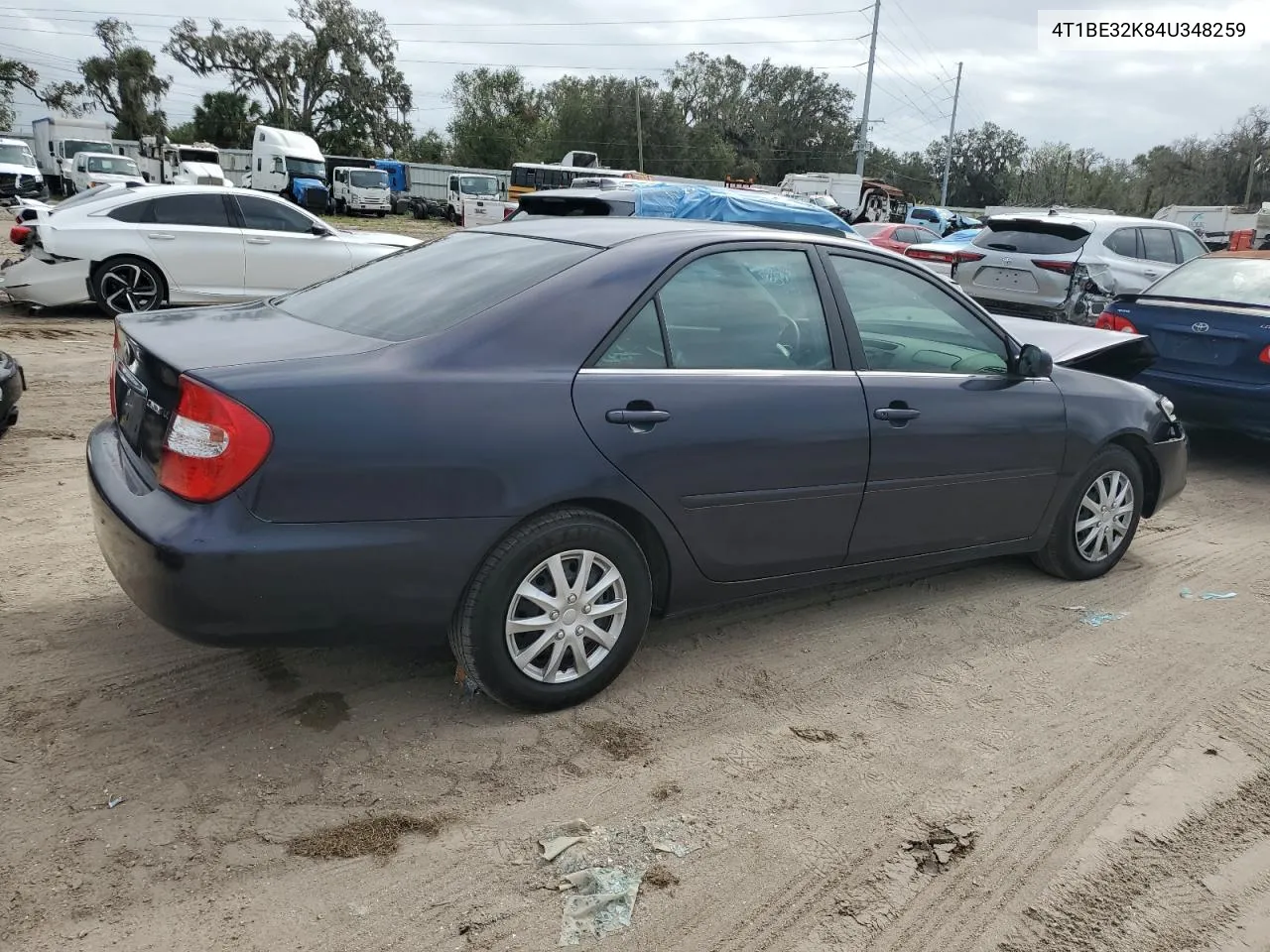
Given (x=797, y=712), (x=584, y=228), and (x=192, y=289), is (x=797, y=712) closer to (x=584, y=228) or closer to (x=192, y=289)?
(x=584, y=228)

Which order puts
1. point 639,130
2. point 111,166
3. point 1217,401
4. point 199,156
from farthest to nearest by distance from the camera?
point 639,130, point 199,156, point 111,166, point 1217,401

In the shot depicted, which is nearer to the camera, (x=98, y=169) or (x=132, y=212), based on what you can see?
(x=132, y=212)

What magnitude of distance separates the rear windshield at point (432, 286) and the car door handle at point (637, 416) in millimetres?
498

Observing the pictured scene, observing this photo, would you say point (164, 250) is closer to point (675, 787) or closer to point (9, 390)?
point (9, 390)

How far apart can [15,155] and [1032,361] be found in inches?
1428

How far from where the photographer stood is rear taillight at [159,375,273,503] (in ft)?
8.64

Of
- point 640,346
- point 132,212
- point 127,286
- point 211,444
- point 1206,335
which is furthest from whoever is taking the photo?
point 127,286

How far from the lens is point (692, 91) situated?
276 feet

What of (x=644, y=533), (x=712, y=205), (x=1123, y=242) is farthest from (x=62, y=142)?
(x=644, y=533)

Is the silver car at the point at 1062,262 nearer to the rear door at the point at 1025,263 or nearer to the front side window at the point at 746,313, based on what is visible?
the rear door at the point at 1025,263

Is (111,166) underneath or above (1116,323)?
above

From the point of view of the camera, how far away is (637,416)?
315cm

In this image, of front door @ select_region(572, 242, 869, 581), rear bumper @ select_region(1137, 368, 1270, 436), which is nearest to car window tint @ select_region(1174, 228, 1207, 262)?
rear bumper @ select_region(1137, 368, 1270, 436)

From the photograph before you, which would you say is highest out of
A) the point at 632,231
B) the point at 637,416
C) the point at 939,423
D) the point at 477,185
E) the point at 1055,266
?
the point at 477,185
